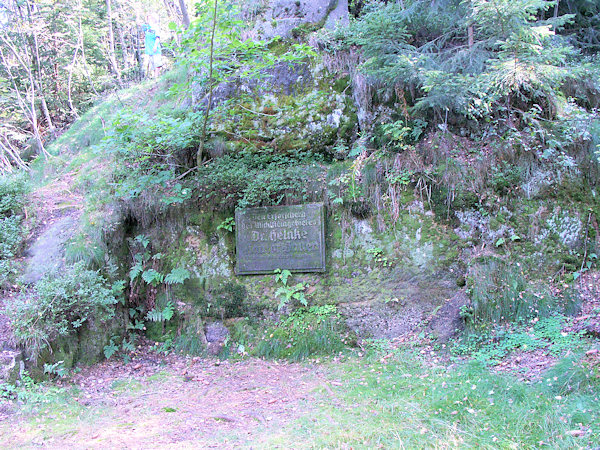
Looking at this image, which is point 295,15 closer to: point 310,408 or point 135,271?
point 135,271

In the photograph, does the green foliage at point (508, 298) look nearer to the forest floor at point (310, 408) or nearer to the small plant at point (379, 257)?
the forest floor at point (310, 408)

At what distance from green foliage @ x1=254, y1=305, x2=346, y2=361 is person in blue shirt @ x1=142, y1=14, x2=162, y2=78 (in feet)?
37.1

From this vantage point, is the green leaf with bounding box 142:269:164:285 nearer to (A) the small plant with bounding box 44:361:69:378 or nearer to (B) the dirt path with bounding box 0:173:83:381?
(B) the dirt path with bounding box 0:173:83:381

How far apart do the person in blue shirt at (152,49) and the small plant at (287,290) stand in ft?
35.1

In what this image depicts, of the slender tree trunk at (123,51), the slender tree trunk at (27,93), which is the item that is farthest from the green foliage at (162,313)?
the slender tree trunk at (123,51)

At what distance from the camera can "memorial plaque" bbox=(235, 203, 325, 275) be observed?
6.43 metres

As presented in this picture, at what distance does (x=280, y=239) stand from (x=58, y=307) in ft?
10.3

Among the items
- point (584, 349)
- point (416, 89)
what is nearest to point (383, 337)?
point (584, 349)

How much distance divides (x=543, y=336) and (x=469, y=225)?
6.10 ft

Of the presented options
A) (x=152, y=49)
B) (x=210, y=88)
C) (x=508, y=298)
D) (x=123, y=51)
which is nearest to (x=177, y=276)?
(x=210, y=88)

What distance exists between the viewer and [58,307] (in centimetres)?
557

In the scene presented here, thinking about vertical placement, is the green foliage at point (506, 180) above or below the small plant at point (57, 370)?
above

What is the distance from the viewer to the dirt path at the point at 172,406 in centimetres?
372

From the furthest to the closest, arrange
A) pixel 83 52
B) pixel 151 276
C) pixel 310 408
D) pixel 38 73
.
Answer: pixel 83 52 → pixel 38 73 → pixel 151 276 → pixel 310 408
